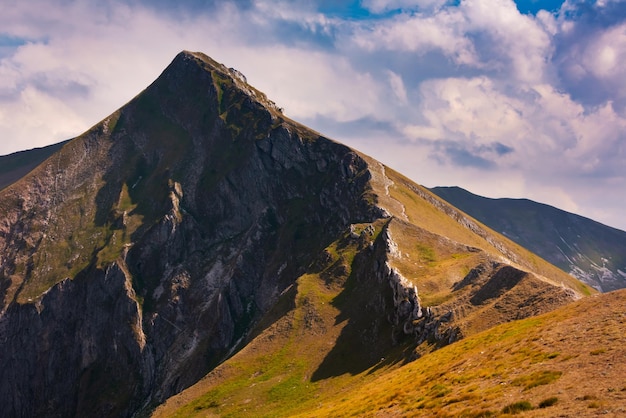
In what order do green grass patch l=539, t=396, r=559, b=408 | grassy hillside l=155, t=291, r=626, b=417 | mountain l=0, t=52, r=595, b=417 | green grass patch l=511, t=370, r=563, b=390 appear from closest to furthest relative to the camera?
green grass patch l=539, t=396, r=559, b=408 < grassy hillside l=155, t=291, r=626, b=417 < green grass patch l=511, t=370, r=563, b=390 < mountain l=0, t=52, r=595, b=417

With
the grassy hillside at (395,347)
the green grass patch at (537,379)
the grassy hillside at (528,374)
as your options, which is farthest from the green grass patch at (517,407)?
the green grass patch at (537,379)

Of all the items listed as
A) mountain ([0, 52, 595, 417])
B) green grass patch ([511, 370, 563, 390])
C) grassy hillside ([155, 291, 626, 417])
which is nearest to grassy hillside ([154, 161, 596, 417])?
green grass patch ([511, 370, 563, 390])

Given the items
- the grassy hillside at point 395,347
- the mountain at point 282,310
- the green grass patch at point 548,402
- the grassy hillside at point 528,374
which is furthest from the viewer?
the mountain at point 282,310

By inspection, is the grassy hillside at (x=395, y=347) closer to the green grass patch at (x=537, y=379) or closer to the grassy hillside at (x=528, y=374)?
the green grass patch at (x=537, y=379)

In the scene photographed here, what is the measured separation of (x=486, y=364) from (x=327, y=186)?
154m

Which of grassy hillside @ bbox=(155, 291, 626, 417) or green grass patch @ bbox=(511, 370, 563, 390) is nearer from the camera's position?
grassy hillside @ bbox=(155, 291, 626, 417)

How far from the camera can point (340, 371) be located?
3688 inches

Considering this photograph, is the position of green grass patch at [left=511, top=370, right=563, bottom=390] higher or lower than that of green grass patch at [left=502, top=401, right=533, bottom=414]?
higher

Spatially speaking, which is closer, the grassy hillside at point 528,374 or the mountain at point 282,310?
the grassy hillside at point 528,374

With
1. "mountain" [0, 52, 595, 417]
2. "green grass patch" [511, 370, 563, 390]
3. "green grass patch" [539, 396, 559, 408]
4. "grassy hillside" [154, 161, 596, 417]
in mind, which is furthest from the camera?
"mountain" [0, 52, 595, 417]

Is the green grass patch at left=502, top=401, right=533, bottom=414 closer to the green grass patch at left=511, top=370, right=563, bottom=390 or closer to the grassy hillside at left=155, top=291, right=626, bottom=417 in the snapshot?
the grassy hillside at left=155, top=291, right=626, bottom=417

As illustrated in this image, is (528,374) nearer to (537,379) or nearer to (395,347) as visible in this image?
(537,379)

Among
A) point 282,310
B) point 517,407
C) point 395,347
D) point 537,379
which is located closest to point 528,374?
point 537,379

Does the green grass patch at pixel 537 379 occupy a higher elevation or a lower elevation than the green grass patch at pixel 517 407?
higher
